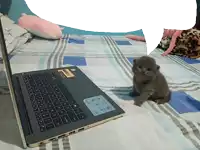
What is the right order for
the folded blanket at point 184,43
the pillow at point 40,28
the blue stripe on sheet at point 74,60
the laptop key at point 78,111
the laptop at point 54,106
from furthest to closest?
the pillow at point 40,28
the folded blanket at point 184,43
the blue stripe on sheet at point 74,60
the laptop key at point 78,111
the laptop at point 54,106

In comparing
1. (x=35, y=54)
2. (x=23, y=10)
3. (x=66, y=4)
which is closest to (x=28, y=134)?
(x=66, y=4)

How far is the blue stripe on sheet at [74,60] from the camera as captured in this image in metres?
1.45

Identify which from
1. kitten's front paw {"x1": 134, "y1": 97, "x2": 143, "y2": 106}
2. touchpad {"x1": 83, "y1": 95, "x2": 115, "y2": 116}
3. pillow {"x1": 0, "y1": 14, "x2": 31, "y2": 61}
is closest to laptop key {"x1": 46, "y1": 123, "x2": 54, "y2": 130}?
touchpad {"x1": 83, "y1": 95, "x2": 115, "y2": 116}

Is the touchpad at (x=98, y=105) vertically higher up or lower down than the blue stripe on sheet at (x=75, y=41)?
lower down

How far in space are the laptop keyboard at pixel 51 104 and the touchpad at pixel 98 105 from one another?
0.03 metres

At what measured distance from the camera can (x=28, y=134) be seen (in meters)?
0.58

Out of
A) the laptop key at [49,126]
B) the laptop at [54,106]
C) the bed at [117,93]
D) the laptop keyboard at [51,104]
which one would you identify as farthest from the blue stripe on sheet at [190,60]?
the laptop key at [49,126]

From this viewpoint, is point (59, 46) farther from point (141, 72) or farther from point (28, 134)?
point (28, 134)

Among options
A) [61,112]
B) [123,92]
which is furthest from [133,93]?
[61,112]

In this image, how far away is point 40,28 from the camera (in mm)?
2086

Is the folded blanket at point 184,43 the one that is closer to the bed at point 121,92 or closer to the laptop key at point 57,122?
the bed at point 121,92

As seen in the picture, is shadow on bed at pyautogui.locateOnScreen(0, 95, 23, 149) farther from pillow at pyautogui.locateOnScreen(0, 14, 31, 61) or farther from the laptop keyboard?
pillow at pyautogui.locateOnScreen(0, 14, 31, 61)

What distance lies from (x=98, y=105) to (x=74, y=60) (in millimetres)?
793

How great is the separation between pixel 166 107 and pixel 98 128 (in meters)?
0.38
